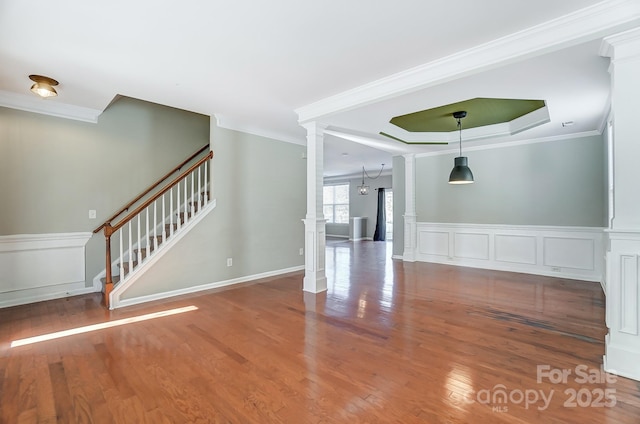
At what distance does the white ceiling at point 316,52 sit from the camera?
209cm

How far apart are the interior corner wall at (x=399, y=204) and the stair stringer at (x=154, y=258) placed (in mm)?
4405

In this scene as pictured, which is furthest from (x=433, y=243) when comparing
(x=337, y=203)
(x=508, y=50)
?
(x=337, y=203)

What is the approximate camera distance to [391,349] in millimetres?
2551

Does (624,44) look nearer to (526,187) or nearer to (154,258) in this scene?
A: (526,187)

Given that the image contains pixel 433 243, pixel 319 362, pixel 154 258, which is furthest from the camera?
pixel 433 243

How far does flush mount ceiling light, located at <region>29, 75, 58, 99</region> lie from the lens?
121 inches

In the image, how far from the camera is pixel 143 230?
4.62 meters

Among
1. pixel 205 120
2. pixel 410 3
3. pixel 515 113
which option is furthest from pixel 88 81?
pixel 515 113

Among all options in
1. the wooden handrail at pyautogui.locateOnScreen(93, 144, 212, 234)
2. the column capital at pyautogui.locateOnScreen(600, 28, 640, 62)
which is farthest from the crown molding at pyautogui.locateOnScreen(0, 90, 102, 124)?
the column capital at pyautogui.locateOnScreen(600, 28, 640, 62)

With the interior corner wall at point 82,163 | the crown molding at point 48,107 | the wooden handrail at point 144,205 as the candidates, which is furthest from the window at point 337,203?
the crown molding at point 48,107

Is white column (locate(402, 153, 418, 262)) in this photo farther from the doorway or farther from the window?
the window

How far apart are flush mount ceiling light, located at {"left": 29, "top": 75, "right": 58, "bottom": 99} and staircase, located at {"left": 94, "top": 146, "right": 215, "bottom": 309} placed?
146cm

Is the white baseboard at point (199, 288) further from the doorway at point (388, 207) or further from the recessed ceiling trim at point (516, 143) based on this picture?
the doorway at point (388, 207)

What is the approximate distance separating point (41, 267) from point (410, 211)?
21.1 ft
